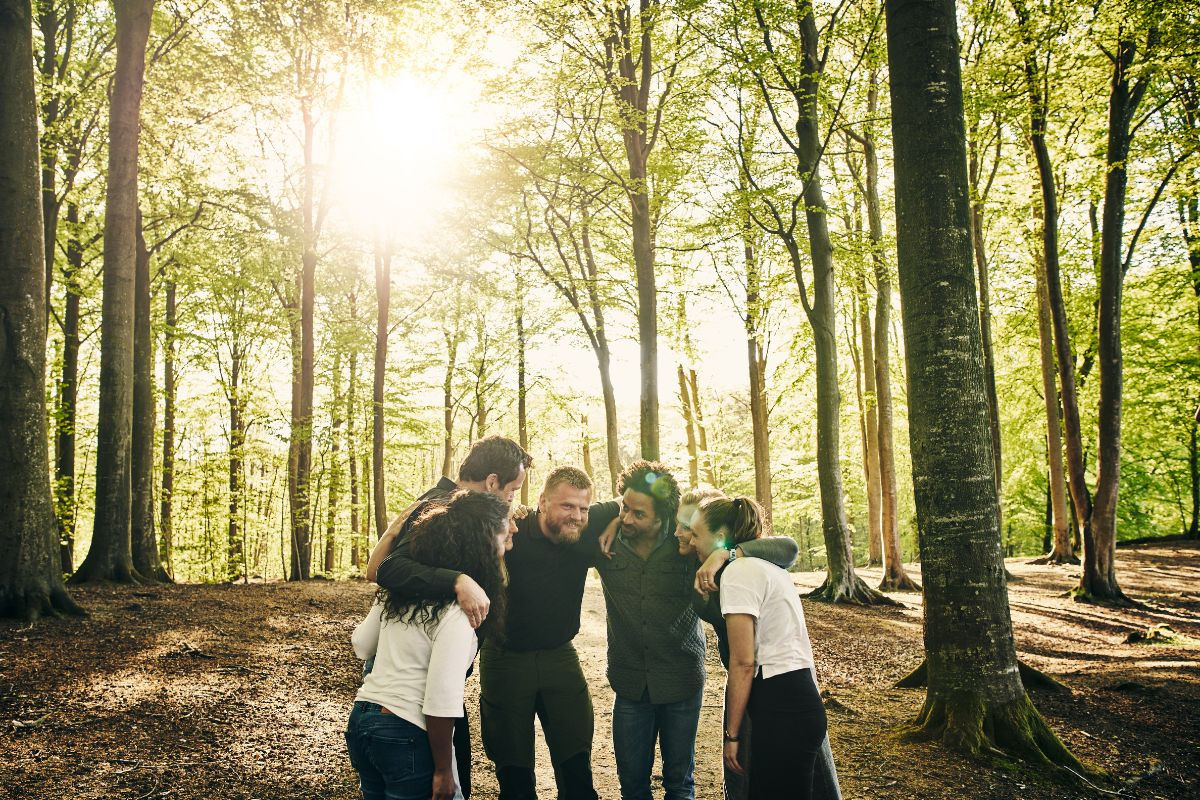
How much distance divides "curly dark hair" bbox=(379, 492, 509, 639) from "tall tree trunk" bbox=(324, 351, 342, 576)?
18.1 metres

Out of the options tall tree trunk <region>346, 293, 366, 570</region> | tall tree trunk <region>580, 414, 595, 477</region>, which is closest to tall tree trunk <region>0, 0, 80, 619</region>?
tall tree trunk <region>346, 293, 366, 570</region>

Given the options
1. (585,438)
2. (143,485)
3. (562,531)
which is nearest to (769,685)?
(562,531)

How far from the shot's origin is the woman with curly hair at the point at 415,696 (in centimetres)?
227

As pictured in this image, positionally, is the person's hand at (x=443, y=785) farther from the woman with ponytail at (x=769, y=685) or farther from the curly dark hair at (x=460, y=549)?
the woman with ponytail at (x=769, y=685)

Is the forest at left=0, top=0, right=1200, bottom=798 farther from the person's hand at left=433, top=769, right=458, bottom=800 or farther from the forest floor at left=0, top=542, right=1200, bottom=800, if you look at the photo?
the person's hand at left=433, top=769, right=458, bottom=800

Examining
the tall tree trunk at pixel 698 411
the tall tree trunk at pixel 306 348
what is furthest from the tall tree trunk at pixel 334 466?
the tall tree trunk at pixel 698 411

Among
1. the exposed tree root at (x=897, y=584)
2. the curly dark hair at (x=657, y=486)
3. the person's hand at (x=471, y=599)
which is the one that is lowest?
the exposed tree root at (x=897, y=584)

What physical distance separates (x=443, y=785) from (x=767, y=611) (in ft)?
5.02

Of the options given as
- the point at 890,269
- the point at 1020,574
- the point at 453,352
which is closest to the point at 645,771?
the point at 890,269

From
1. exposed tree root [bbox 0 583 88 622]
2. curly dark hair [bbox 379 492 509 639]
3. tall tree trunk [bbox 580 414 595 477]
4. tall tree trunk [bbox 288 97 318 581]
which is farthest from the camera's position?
tall tree trunk [bbox 580 414 595 477]

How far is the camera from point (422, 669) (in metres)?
2.34

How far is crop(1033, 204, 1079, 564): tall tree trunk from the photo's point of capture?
55.3 ft

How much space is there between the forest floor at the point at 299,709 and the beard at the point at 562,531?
2329 mm

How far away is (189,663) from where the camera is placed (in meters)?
6.51
